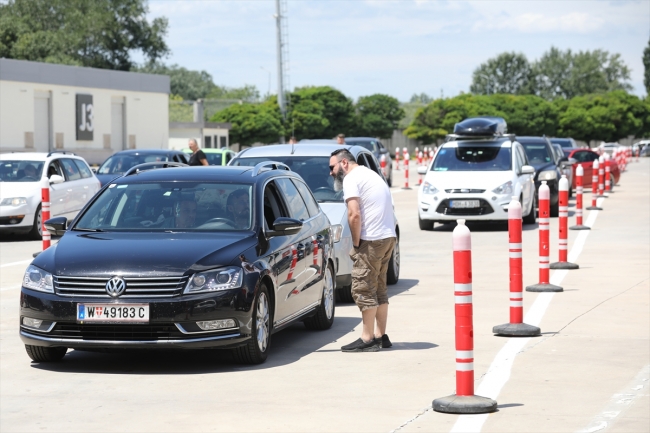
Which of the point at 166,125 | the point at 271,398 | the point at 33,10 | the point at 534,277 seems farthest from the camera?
the point at 33,10

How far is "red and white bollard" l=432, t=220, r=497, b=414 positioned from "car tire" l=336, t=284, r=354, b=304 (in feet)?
19.8

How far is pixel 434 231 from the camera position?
79.8 feet

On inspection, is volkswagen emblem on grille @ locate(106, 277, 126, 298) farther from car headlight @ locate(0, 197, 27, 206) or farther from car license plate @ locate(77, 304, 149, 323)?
car headlight @ locate(0, 197, 27, 206)

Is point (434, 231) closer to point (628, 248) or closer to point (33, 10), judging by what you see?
point (628, 248)

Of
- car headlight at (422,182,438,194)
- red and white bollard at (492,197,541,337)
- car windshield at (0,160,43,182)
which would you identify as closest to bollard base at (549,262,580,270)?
red and white bollard at (492,197,541,337)

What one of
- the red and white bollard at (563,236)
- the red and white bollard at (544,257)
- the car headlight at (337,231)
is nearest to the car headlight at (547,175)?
the red and white bollard at (563,236)

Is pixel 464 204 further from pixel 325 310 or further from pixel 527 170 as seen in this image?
pixel 325 310

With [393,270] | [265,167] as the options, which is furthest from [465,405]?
[393,270]

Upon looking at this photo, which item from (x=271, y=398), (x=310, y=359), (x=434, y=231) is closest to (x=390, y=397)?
(x=271, y=398)

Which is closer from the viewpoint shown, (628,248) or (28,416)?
(28,416)

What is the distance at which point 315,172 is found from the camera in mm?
14359

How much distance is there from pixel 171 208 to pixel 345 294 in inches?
158

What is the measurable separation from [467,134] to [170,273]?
665 inches

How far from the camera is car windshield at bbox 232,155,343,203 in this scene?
14.0 m
